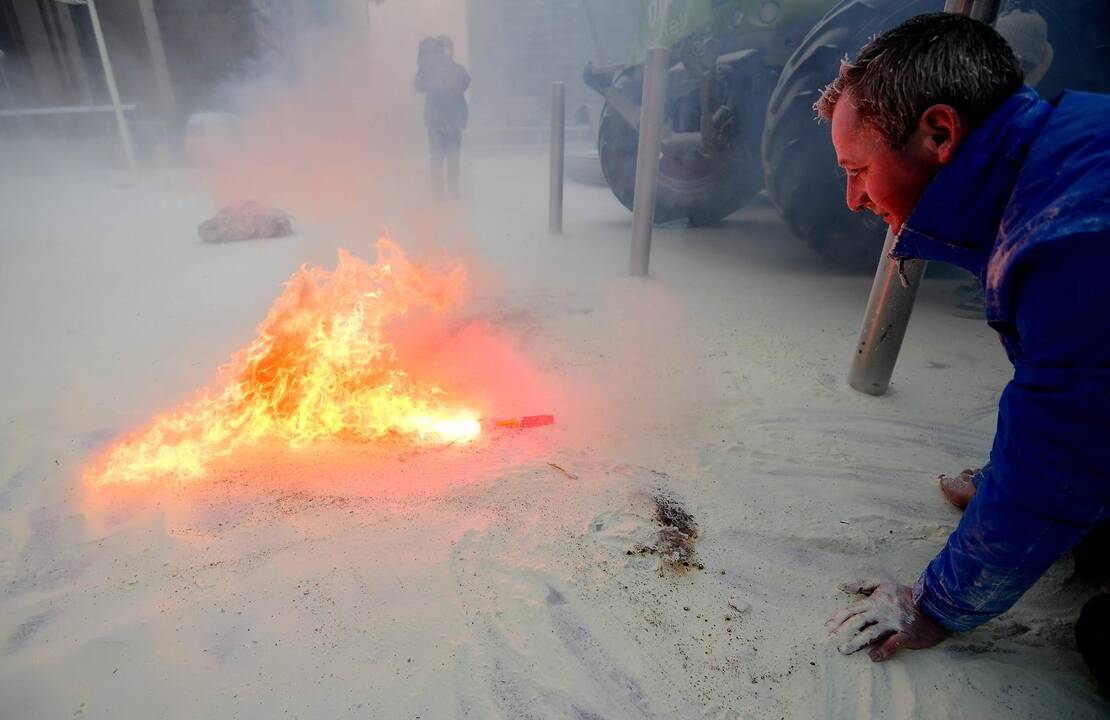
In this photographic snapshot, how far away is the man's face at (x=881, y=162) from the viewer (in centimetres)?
139

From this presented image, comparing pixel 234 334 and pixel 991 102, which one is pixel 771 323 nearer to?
pixel 991 102

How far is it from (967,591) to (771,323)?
2.93 m

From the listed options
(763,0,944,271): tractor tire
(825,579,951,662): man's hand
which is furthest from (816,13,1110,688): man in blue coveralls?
(763,0,944,271): tractor tire

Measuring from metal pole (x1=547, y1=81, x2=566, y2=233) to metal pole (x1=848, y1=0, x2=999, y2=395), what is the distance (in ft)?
14.9

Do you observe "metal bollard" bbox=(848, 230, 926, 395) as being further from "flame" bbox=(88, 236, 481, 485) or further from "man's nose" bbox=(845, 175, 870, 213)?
"flame" bbox=(88, 236, 481, 485)

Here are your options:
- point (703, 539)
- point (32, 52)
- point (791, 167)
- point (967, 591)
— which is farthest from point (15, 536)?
point (32, 52)

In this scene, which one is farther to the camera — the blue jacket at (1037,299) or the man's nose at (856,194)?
the man's nose at (856,194)

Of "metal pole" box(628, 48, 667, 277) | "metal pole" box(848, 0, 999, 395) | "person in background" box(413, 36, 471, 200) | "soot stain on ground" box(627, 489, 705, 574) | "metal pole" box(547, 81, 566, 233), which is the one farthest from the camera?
"person in background" box(413, 36, 471, 200)

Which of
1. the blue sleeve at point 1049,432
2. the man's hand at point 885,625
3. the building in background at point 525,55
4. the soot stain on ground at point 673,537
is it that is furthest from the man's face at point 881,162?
the building in background at point 525,55

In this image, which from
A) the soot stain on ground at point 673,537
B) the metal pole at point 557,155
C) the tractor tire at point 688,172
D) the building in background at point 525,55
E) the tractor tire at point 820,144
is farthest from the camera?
the building in background at point 525,55

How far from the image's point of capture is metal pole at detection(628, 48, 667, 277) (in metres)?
4.91

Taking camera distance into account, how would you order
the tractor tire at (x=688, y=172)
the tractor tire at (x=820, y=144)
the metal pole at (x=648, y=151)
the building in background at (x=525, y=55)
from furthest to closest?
the building in background at (x=525, y=55), the tractor tire at (x=688, y=172), the metal pole at (x=648, y=151), the tractor tire at (x=820, y=144)

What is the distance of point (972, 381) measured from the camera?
3.40 metres

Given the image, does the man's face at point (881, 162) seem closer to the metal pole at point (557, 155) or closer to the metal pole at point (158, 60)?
the metal pole at point (557, 155)
